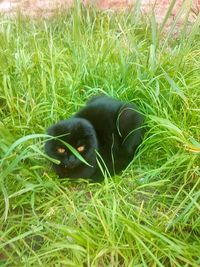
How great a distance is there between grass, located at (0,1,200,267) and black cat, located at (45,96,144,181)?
59 mm

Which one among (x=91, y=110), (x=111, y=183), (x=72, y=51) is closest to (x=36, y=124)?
(x=91, y=110)

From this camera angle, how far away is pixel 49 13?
10.4ft

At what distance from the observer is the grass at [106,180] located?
127cm

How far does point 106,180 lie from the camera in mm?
1496

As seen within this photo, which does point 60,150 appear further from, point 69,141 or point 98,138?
point 98,138

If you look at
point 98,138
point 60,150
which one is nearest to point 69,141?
point 60,150

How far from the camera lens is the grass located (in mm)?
1268

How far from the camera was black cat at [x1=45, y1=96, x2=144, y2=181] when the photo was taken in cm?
157

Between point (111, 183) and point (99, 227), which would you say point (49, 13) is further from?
point (99, 227)

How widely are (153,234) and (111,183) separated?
306 mm

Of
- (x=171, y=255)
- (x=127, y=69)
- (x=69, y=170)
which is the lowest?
(x=69, y=170)

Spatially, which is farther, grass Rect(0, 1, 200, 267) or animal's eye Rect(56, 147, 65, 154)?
animal's eye Rect(56, 147, 65, 154)

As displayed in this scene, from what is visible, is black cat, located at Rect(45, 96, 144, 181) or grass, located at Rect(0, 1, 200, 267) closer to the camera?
grass, located at Rect(0, 1, 200, 267)

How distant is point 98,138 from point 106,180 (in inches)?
11.2
